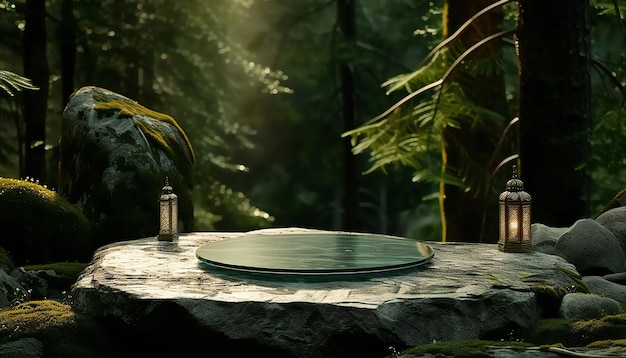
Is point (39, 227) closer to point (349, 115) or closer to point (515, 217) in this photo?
point (515, 217)

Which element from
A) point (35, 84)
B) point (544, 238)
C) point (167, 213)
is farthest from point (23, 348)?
point (35, 84)

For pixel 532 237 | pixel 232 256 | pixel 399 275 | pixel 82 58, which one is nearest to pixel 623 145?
pixel 532 237

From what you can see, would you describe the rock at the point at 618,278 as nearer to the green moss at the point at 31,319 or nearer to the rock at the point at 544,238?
the rock at the point at 544,238

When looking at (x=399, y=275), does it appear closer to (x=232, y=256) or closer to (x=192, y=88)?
(x=232, y=256)

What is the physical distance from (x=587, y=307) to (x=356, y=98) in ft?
40.2

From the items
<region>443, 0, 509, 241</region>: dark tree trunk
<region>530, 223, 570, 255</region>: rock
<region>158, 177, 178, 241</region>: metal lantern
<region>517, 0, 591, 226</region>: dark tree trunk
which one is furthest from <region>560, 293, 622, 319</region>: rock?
<region>443, 0, 509, 241</region>: dark tree trunk

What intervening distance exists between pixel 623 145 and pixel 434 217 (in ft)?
54.5

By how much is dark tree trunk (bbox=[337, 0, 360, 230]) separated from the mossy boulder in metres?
8.84

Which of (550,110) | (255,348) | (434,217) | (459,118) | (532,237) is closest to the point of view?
(255,348)

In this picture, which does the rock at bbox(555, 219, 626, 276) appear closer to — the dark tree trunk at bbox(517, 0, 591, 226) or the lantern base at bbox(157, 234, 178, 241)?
the dark tree trunk at bbox(517, 0, 591, 226)

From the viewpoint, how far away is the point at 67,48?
12.7 meters

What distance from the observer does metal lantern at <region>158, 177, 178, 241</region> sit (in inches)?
268

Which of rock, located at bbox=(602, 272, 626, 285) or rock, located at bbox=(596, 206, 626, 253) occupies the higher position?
rock, located at bbox=(596, 206, 626, 253)

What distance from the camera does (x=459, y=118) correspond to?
10.2 meters
